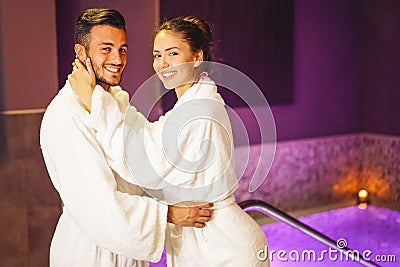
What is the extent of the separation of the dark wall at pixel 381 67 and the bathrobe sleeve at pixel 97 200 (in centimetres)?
414

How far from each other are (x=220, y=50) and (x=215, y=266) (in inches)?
117

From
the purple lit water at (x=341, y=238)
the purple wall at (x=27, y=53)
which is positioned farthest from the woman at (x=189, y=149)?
the purple lit water at (x=341, y=238)

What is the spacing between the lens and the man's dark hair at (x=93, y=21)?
192cm

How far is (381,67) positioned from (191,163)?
421cm

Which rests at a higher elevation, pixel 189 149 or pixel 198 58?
pixel 198 58

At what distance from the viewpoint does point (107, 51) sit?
1.95m

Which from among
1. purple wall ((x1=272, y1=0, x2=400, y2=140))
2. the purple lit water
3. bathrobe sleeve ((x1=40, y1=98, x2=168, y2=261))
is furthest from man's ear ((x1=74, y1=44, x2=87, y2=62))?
purple wall ((x1=272, y1=0, x2=400, y2=140))

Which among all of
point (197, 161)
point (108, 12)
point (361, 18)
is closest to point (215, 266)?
point (197, 161)

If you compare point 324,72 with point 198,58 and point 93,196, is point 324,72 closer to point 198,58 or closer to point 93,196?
point 198,58

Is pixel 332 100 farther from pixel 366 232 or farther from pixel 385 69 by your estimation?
pixel 366 232

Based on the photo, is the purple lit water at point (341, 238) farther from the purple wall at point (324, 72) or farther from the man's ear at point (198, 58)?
the man's ear at point (198, 58)

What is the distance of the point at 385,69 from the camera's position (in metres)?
5.56

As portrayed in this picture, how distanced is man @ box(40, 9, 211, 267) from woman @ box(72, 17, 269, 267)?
50mm

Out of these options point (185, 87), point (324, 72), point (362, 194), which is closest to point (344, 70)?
point (324, 72)
